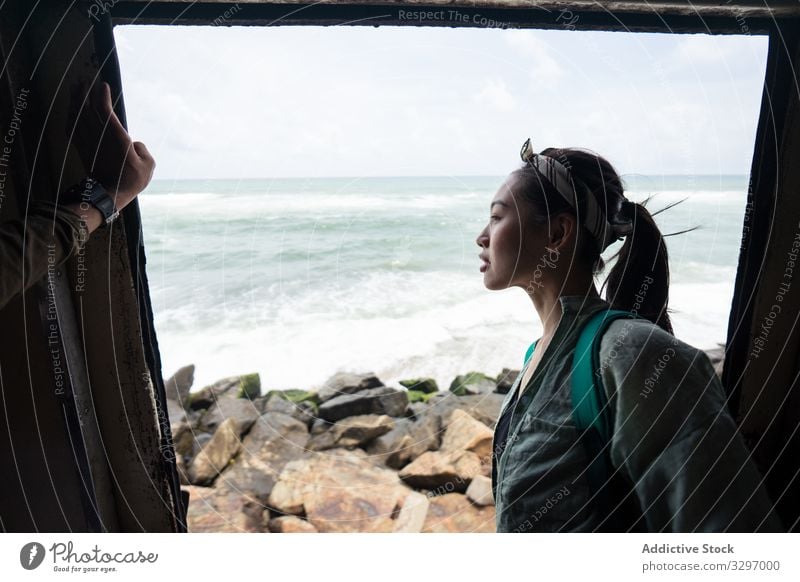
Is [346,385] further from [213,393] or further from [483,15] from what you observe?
[483,15]

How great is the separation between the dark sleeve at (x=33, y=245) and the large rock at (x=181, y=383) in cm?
306

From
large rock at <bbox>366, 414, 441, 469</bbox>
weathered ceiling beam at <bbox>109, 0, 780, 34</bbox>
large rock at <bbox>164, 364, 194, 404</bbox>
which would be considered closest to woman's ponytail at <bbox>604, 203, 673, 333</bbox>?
weathered ceiling beam at <bbox>109, 0, 780, 34</bbox>

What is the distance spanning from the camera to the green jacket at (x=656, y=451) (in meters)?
0.58

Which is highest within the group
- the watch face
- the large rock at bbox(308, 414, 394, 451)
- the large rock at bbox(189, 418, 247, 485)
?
the watch face

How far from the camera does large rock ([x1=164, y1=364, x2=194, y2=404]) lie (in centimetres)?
353

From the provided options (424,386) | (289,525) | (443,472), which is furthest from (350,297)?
(289,525)

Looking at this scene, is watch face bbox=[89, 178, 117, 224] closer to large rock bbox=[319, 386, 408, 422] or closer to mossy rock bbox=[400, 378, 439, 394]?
large rock bbox=[319, 386, 408, 422]

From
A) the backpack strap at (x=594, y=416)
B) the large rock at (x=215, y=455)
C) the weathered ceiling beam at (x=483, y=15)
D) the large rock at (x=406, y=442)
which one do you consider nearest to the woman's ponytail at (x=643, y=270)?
the backpack strap at (x=594, y=416)

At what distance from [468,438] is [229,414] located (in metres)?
1.53

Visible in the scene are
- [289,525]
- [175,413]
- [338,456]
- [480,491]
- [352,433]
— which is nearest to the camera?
[289,525]

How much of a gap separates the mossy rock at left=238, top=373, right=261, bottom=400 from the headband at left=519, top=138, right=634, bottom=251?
3159 mm

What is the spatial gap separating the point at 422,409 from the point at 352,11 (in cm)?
287

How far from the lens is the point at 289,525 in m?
1.89
